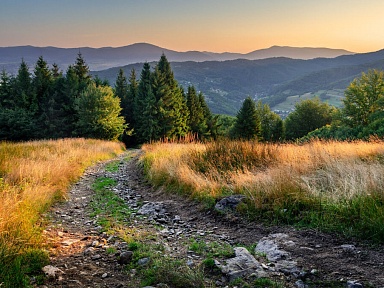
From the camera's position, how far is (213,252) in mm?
3830

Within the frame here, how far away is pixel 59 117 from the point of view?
41.5 metres

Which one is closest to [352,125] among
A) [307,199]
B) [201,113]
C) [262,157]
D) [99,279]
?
[201,113]

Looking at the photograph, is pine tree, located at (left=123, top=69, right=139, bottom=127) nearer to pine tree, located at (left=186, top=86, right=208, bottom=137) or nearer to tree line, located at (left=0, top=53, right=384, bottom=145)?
tree line, located at (left=0, top=53, right=384, bottom=145)

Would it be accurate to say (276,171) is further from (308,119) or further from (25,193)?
(308,119)

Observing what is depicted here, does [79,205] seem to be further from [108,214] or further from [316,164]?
[316,164]

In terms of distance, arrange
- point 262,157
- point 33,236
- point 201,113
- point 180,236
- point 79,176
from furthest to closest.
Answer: point 201,113 → point 79,176 → point 262,157 → point 180,236 → point 33,236

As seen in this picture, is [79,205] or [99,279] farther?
[79,205]

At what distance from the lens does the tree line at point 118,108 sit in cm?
3647

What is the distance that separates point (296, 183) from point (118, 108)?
35.3 meters

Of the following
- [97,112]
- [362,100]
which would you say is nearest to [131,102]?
[97,112]

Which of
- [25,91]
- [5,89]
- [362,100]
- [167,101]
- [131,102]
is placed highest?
Result: [5,89]

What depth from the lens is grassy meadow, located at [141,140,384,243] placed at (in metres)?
4.30

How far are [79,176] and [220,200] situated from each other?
693cm

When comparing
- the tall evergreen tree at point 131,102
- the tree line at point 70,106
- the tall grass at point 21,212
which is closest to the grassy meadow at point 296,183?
the tall grass at point 21,212
